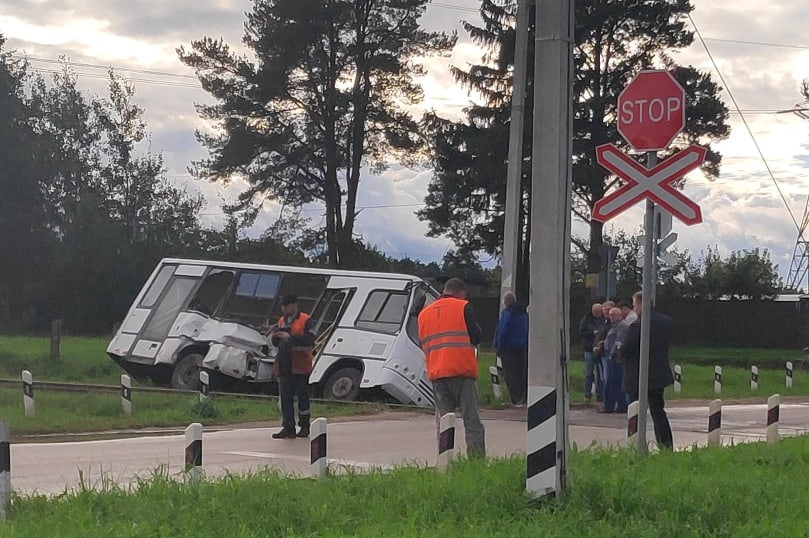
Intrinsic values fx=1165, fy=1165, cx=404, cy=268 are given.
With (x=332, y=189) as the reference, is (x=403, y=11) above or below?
above

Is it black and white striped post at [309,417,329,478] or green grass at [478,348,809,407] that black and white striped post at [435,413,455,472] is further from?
green grass at [478,348,809,407]

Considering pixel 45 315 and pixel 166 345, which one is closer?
pixel 166 345

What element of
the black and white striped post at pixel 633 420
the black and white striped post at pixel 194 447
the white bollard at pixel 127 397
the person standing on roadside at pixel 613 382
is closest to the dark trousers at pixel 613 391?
the person standing on roadside at pixel 613 382

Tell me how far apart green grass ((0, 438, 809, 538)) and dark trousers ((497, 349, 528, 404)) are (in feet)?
31.5

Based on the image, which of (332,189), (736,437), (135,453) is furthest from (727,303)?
(135,453)

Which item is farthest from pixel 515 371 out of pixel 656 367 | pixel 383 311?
pixel 656 367

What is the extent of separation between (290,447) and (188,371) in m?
8.57

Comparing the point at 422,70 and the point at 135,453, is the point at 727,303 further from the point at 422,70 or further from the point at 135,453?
the point at 135,453

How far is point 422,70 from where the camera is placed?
44438 millimetres

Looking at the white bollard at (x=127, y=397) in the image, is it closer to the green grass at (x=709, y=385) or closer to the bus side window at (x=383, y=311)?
the bus side window at (x=383, y=311)

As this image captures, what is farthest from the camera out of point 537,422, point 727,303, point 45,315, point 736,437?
point 45,315

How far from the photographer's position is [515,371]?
19.5 meters

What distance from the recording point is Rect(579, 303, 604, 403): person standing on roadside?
65.9ft

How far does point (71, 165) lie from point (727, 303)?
32.0 m
